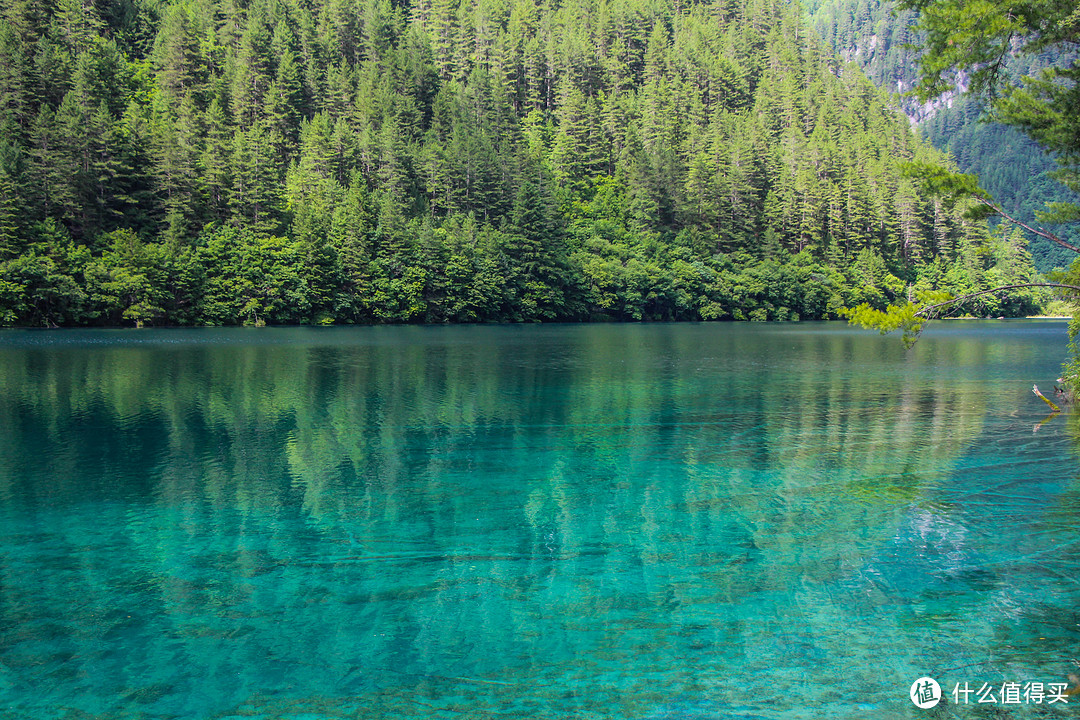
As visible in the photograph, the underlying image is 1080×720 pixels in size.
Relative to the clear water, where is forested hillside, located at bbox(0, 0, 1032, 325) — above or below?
above

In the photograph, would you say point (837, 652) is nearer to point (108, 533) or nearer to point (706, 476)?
point (706, 476)

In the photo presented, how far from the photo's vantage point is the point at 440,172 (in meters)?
104

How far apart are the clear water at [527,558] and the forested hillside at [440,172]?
190 feet

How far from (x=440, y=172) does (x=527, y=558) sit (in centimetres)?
9767

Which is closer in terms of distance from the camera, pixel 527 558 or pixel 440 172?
pixel 527 558

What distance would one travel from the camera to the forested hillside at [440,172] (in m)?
78.4

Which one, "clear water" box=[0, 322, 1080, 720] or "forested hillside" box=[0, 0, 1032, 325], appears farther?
"forested hillside" box=[0, 0, 1032, 325]

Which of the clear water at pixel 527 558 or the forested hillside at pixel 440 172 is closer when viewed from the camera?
the clear water at pixel 527 558

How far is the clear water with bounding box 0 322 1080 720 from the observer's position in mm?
7559

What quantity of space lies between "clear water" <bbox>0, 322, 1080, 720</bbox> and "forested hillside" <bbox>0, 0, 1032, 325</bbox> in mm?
57877

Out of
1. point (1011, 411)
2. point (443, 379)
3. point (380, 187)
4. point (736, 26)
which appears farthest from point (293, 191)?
point (736, 26)

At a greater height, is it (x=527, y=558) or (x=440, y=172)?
(x=440, y=172)

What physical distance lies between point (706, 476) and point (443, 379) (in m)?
18.7

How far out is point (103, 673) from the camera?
7652 millimetres
